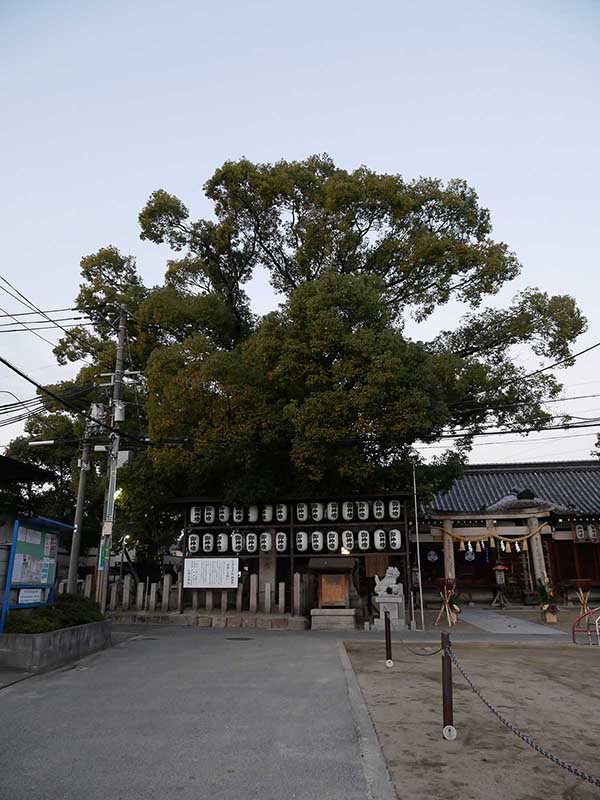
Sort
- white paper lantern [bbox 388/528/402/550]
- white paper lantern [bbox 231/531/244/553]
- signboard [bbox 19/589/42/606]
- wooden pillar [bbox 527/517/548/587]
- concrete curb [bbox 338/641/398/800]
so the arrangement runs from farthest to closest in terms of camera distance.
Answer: wooden pillar [bbox 527/517/548/587], white paper lantern [bbox 231/531/244/553], white paper lantern [bbox 388/528/402/550], signboard [bbox 19/589/42/606], concrete curb [bbox 338/641/398/800]

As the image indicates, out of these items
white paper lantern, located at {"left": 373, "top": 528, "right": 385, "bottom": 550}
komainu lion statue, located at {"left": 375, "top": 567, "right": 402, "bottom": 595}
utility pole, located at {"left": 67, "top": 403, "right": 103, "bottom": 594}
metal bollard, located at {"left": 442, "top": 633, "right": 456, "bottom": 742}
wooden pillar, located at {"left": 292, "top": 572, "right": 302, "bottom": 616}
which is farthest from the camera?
utility pole, located at {"left": 67, "top": 403, "right": 103, "bottom": 594}

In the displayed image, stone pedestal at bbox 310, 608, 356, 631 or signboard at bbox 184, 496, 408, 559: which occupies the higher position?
signboard at bbox 184, 496, 408, 559

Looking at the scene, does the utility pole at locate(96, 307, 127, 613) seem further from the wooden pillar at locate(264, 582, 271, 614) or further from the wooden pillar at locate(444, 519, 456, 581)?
the wooden pillar at locate(444, 519, 456, 581)

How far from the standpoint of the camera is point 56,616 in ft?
34.3

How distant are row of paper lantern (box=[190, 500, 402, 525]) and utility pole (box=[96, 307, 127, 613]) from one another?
11.1 ft

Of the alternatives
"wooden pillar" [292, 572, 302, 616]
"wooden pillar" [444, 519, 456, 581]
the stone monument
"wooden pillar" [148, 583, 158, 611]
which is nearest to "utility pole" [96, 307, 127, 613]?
"wooden pillar" [148, 583, 158, 611]

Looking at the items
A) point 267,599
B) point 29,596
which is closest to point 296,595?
point 267,599

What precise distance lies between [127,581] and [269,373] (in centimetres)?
857

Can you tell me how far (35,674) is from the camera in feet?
28.7

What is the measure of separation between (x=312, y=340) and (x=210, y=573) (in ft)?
26.5

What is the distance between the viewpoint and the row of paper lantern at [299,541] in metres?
16.5

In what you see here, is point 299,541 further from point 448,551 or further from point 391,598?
point 448,551

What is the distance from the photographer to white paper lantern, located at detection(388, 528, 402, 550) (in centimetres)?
1634

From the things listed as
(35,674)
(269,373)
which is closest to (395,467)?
(269,373)
